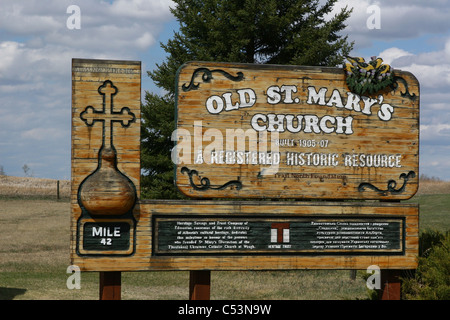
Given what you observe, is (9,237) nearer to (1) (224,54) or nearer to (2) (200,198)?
(1) (224,54)

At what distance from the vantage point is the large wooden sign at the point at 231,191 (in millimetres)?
10133

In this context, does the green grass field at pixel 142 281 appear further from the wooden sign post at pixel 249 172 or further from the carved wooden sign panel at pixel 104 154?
the carved wooden sign panel at pixel 104 154

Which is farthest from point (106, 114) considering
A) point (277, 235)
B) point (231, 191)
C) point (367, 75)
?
point (367, 75)

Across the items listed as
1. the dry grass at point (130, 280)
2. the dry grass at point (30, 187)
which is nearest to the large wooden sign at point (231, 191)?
the dry grass at point (130, 280)

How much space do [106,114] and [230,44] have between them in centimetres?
1188

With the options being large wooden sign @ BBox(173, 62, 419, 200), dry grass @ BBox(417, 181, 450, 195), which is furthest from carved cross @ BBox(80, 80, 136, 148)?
dry grass @ BBox(417, 181, 450, 195)

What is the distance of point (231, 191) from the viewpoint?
10688 mm

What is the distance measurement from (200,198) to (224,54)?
11.9m

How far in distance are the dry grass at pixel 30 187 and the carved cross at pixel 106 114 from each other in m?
44.2

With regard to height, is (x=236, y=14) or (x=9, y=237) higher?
(x=236, y=14)

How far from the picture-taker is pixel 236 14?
21500 millimetres

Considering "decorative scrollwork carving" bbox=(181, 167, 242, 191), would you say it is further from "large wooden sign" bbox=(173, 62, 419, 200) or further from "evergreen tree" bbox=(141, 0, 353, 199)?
"evergreen tree" bbox=(141, 0, 353, 199)

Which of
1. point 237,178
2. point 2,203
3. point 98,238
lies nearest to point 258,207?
point 237,178

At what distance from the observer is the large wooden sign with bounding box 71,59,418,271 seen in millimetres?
10133
